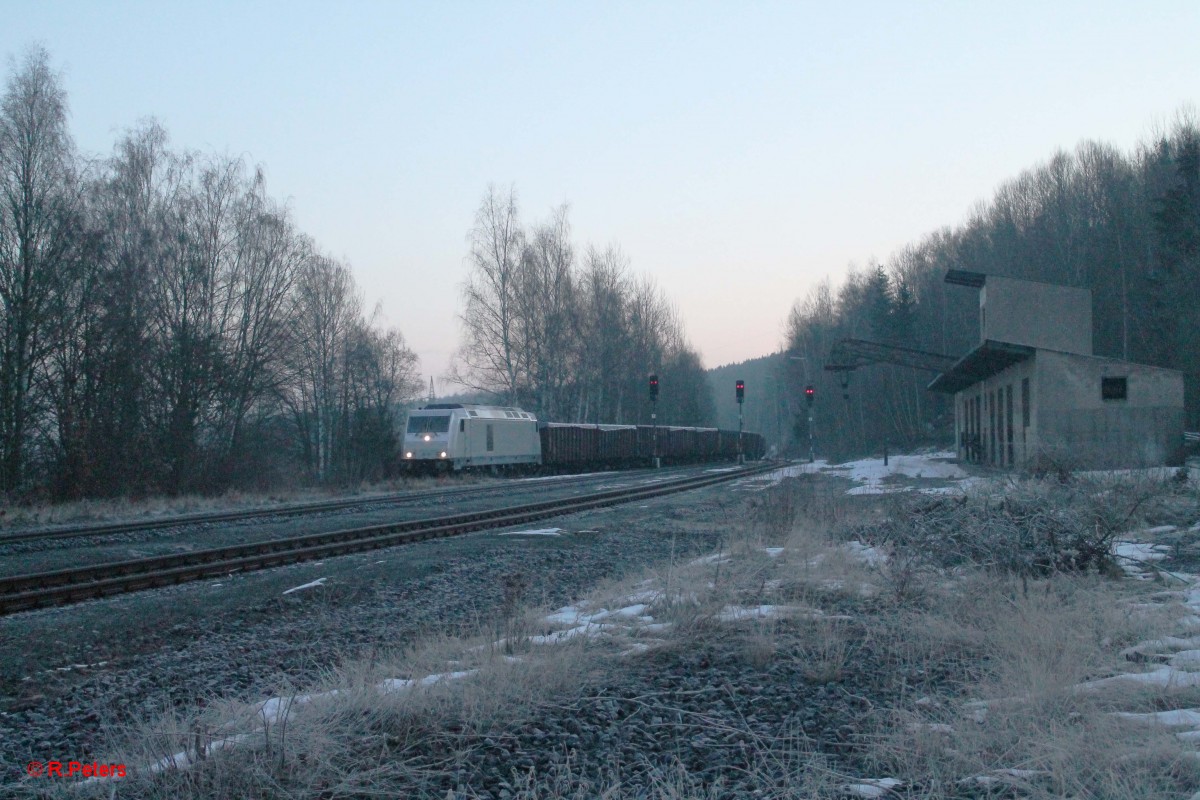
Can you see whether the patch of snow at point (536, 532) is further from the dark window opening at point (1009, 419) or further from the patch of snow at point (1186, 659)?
the dark window opening at point (1009, 419)

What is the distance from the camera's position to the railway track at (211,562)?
9711 millimetres

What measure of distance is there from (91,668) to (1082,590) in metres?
7.88

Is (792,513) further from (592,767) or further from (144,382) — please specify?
(144,382)

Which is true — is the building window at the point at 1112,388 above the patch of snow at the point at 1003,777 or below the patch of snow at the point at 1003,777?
above

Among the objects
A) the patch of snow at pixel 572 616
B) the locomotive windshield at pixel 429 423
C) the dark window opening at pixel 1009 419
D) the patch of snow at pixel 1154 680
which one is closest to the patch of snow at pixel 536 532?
the patch of snow at pixel 572 616

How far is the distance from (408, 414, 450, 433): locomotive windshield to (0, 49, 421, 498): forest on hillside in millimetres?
3252

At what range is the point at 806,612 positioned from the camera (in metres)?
7.48

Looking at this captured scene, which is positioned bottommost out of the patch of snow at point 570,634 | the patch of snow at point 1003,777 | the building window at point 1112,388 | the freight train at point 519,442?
the patch of snow at point 570,634

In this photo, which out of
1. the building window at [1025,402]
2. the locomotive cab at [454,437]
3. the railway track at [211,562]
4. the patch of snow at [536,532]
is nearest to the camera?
the railway track at [211,562]

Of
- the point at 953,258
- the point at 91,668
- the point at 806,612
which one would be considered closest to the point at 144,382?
the point at 91,668

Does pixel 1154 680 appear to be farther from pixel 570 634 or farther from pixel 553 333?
pixel 553 333

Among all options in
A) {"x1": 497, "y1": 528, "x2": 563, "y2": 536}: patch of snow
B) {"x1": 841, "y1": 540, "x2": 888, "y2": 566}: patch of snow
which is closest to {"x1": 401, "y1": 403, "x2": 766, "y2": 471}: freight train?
{"x1": 497, "y1": 528, "x2": 563, "y2": 536}: patch of snow

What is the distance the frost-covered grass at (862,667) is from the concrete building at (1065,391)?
33.1ft

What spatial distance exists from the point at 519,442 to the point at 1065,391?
22.4 metres
